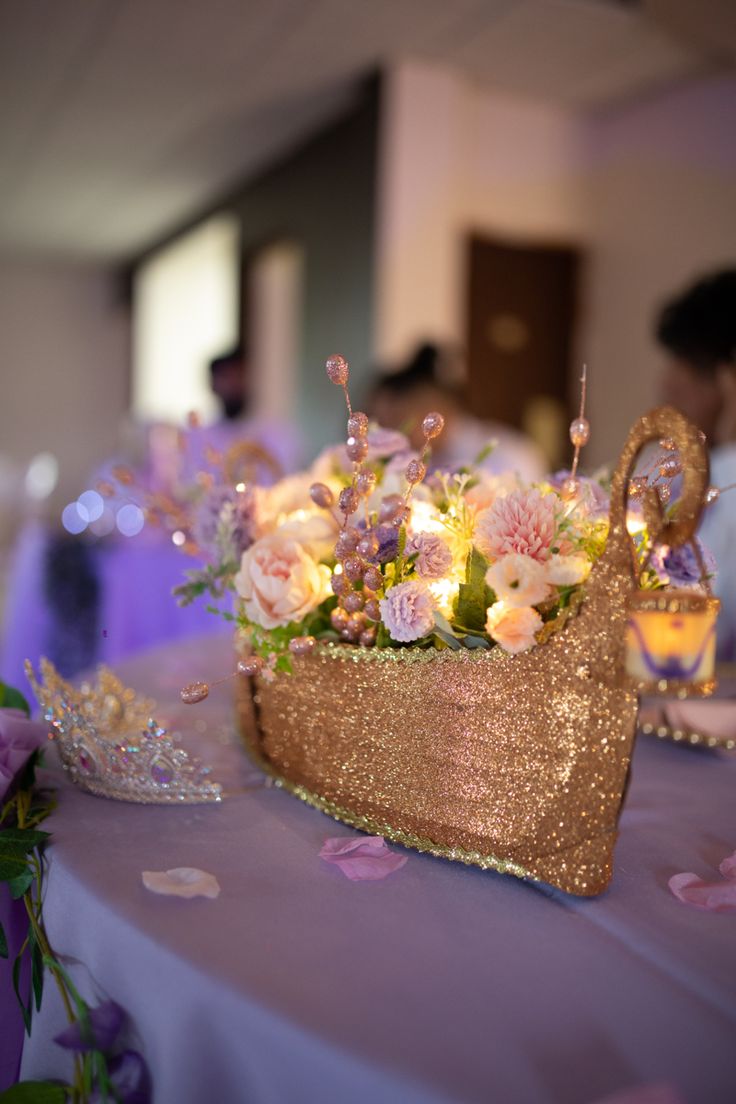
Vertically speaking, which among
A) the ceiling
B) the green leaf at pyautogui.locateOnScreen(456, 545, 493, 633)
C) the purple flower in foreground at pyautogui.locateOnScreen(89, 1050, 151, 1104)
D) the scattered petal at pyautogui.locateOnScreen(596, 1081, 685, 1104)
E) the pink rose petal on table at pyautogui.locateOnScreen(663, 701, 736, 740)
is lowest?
the purple flower in foreground at pyautogui.locateOnScreen(89, 1050, 151, 1104)

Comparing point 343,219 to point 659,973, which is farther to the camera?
point 343,219

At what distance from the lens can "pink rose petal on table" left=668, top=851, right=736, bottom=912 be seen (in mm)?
729

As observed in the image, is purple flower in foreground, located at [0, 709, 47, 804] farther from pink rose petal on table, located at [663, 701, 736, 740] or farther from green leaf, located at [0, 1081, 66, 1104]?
pink rose petal on table, located at [663, 701, 736, 740]

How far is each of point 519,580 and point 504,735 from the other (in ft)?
0.44

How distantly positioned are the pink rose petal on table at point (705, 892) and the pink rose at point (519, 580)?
0.26 meters

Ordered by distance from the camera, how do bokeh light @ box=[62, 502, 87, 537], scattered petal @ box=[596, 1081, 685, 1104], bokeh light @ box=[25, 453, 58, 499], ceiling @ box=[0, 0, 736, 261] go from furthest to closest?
1. bokeh light @ box=[25, 453, 58, 499]
2. ceiling @ box=[0, 0, 736, 261]
3. bokeh light @ box=[62, 502, 87, 537]
4. scattered petal @ box=[596, 1081, 685, 1104]

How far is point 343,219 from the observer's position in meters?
5.04

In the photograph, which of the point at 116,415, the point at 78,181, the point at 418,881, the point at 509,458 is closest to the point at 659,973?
the point at 418,881

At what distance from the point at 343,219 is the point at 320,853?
4.70 meters

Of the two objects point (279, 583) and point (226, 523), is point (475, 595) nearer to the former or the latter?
point (279, 583)

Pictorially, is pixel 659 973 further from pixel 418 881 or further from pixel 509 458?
pixel 509 458

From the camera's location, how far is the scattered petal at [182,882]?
0.72 meters

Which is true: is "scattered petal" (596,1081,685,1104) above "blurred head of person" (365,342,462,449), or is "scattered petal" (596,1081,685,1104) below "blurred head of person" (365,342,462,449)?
below

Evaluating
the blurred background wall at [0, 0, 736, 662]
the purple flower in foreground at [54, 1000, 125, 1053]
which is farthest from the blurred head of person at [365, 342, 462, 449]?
the purple flower in foreground at [54, 1000, 125, 1053]
